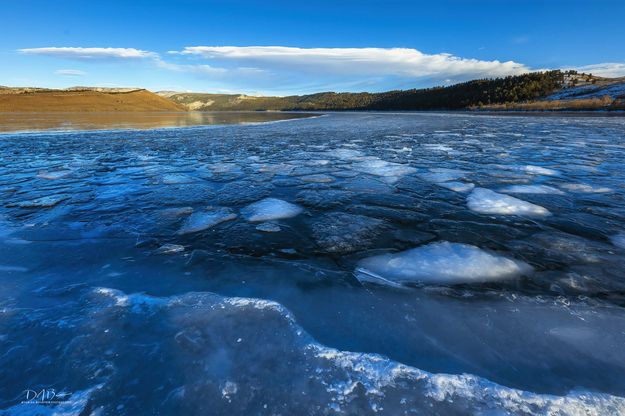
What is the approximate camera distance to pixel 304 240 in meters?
2.36

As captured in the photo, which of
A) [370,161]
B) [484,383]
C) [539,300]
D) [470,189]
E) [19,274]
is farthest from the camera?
[370,161]

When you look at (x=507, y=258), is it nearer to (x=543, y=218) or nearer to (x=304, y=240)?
(x=543, y=218)

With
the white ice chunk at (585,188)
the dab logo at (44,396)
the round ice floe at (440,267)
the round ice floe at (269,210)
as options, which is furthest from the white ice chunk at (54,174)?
the white ice chunk at (585,188)

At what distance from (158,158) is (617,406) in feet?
22.4

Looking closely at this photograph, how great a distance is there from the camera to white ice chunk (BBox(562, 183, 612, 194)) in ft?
11.2

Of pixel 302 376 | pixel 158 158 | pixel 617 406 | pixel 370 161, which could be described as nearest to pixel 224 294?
pixel 302 376

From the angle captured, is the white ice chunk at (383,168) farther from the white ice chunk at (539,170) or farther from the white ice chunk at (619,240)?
the white ice chunk at (619,240)

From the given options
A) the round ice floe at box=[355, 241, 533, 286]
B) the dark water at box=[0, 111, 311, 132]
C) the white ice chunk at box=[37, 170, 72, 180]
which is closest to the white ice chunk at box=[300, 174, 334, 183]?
the round ice floe at box=[355, 241, 533, 286]

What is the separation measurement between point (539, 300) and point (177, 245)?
2.29 m

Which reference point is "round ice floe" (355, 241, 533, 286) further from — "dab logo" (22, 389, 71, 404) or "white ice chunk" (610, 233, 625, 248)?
"dab logo" (22, 389, 71, 404)

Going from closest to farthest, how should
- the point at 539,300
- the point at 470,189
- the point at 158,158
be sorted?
the point at 539,300, the point at 470,189, the point at 158,158

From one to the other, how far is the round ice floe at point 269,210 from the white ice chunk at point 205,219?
162 mm

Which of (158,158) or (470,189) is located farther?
(158,158)

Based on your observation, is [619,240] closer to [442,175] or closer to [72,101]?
[442,175]
